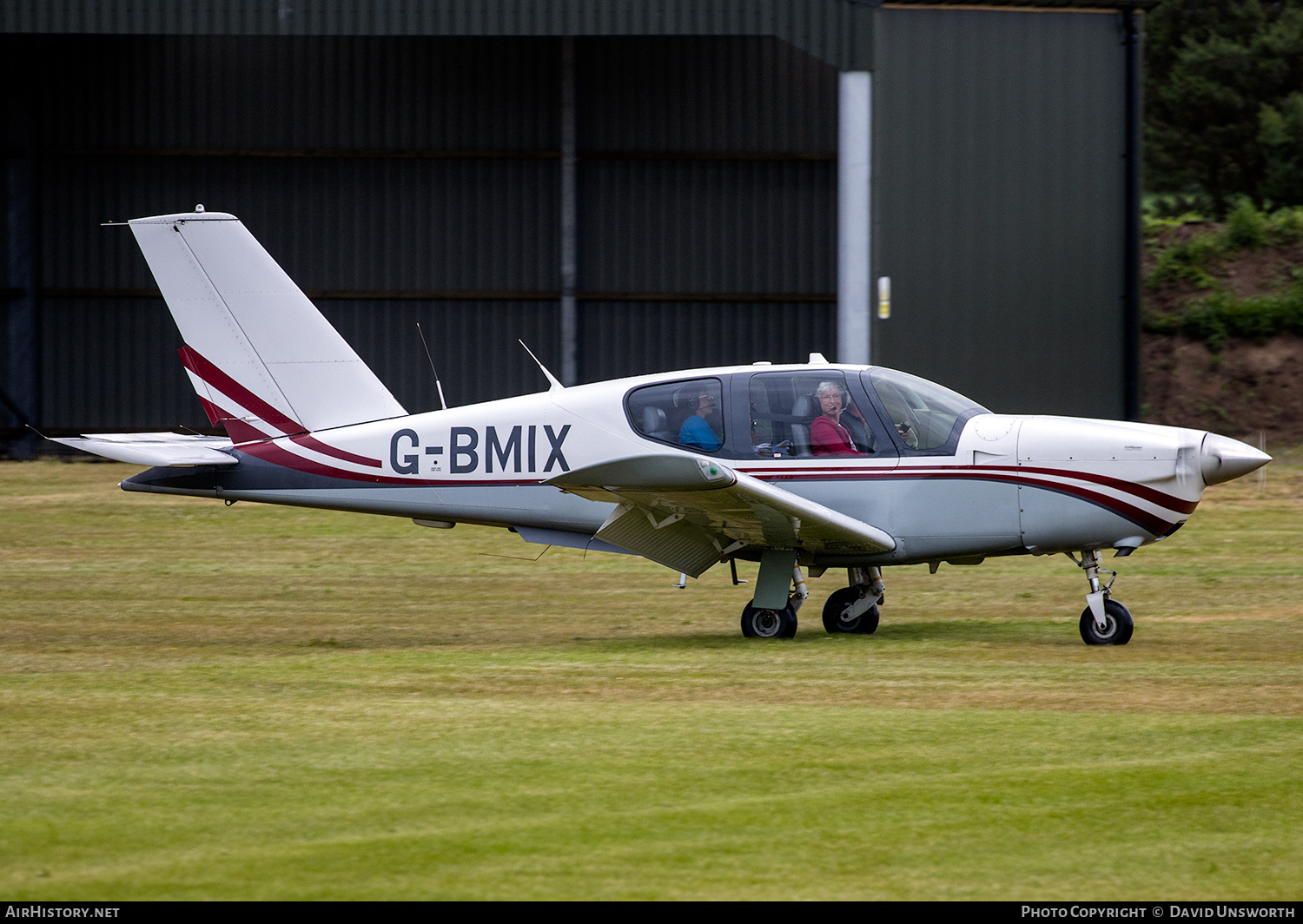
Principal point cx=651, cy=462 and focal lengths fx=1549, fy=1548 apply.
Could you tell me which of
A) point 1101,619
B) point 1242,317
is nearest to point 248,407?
point 1101,619

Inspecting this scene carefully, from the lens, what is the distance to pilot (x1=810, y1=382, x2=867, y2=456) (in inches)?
386

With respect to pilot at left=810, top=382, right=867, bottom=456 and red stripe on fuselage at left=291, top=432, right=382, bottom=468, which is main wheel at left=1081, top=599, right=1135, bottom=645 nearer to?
pilot at left=810, top=382, right=867, bottom=456

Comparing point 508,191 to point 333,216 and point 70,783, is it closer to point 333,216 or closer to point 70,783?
point 333,216

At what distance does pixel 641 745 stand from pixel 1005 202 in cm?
1533

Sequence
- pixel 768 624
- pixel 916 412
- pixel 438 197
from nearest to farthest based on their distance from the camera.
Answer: pixel 916 412 → pixel 768 624 → pixel 438 197

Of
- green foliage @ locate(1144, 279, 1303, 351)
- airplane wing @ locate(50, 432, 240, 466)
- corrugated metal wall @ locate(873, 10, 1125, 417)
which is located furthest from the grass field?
green foliage @ locate(1144, 279, 1303, 351)

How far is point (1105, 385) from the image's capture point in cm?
2078

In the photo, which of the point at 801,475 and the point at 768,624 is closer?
the point at 801,475

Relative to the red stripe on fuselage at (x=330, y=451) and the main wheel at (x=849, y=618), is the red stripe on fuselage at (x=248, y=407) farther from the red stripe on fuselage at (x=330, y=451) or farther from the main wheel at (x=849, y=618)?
the main wheel at (x=849, y=618)

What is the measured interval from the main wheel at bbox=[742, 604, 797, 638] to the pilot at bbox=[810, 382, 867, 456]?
1.10 m

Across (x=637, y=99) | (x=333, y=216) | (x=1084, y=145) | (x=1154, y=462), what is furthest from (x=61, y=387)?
(x=1154, y=462)

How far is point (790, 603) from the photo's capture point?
1020 centimetres

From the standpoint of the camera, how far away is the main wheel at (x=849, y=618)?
1045 cm

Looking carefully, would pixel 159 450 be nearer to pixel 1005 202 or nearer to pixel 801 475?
pixel 801 475
